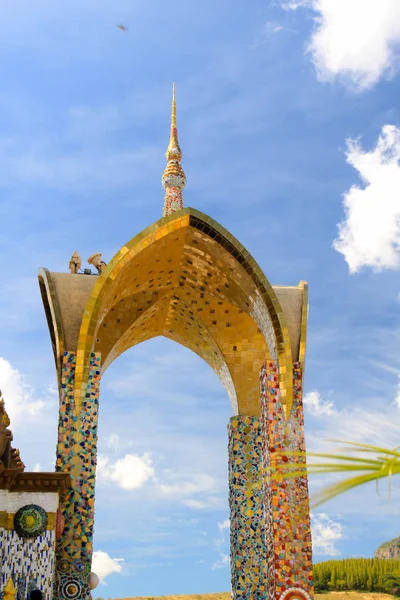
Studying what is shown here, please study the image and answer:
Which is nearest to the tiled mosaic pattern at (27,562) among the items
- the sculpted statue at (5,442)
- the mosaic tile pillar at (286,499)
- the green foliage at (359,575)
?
the sculpted statue at (5,442)

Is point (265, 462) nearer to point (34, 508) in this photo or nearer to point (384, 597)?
point (34, 508)

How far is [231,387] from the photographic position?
13.9 meters

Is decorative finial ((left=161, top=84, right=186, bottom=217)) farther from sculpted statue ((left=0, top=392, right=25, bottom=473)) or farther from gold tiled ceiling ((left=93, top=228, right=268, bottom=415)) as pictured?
sculpted statue ((left=0, top=392, right=25, bottom=473))

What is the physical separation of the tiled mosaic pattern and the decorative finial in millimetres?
9012

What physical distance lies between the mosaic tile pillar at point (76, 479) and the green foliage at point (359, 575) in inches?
318

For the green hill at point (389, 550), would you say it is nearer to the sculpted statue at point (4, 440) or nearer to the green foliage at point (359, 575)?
the green foliage at point (359, 575)

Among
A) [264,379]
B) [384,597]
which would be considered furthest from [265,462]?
[384,597]

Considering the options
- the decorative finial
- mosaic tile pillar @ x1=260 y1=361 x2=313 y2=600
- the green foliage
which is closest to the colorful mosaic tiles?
mosaic tile pillar @ x1=260 y1=361 x2=313 y2=600

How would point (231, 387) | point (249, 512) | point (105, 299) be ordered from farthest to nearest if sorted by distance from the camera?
point (231, 387)
point (249, 512)
point (105, 299)

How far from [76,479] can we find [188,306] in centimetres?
492

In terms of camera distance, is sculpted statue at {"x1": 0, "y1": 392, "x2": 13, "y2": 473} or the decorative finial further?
the decorative finial

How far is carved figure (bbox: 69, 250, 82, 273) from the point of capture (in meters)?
11.7

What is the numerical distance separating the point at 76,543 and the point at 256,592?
4.41m

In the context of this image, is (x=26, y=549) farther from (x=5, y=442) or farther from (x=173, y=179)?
(x=173, y=179)
